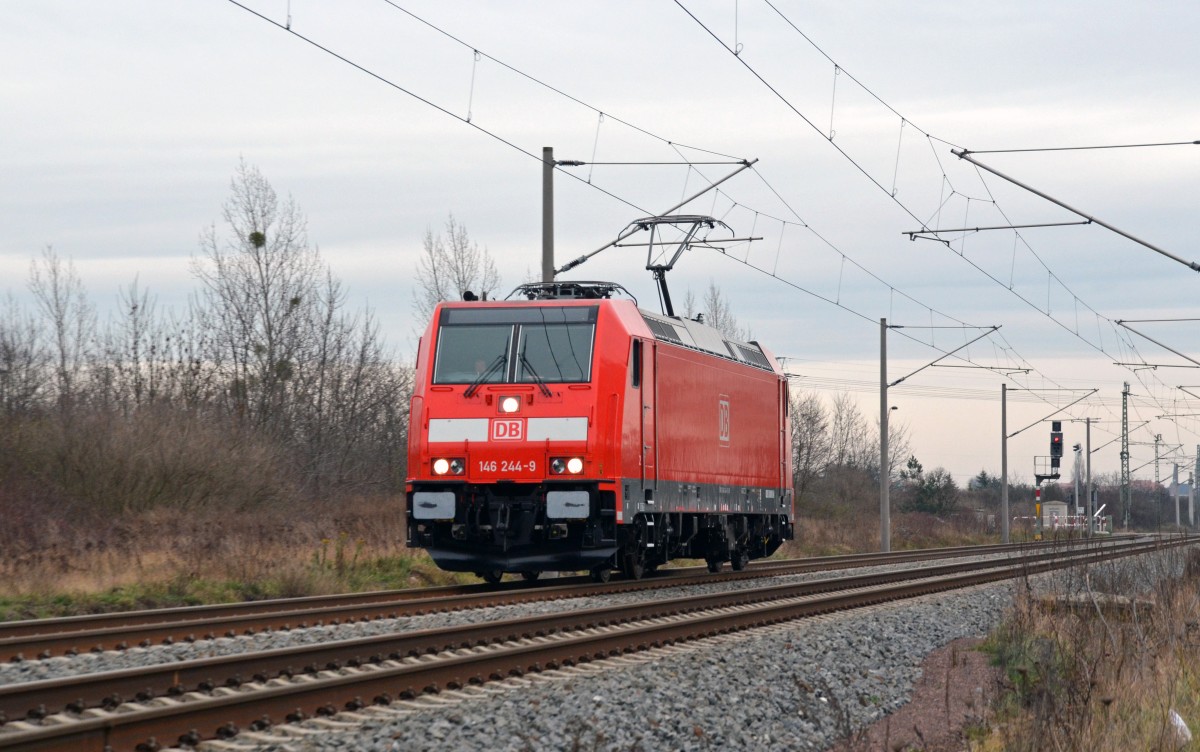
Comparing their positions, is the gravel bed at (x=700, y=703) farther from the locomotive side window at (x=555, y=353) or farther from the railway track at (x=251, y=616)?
the locomotive side window at (x=555, y=353)

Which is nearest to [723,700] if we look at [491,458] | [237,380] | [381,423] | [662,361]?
[491,458]

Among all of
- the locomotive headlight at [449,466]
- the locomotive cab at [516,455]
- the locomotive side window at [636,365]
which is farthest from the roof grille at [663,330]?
the locomotive headlight at [449,466]

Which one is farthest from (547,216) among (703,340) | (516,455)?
(516,455)

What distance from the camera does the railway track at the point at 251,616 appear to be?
11.3 meters

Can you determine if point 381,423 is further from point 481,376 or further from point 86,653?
point 86,653

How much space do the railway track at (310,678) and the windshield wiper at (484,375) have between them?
13.2ft

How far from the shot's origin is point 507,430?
17953 mm

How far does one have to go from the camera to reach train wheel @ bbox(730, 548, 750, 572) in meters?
24.4

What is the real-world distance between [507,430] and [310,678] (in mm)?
8162

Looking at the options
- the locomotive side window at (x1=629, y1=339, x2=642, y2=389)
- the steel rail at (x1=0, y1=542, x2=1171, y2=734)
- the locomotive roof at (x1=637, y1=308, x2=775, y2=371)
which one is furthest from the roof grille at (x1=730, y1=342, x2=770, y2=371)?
the steel rail at (x1=0, y1=542, x2=1171, y2=734)

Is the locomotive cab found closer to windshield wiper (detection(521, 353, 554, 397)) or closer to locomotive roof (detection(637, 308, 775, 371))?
windshield wiper (detection(521, 353, 554, 397))

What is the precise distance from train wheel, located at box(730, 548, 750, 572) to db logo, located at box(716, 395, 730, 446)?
254 centimetres

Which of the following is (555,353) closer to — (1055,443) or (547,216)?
(547,216)

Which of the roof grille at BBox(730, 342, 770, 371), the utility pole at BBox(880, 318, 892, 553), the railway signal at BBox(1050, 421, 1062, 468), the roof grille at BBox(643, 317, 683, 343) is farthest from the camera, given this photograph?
the railway signal at BBox(1050, 421, 1062, 468)
